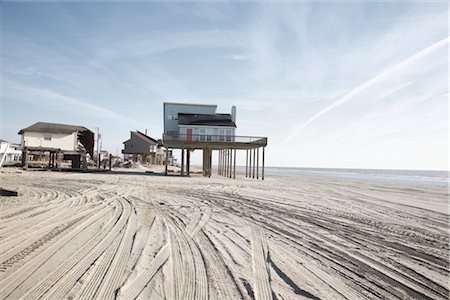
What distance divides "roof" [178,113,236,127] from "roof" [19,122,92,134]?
1351 centimetres

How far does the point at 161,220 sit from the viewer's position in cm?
805

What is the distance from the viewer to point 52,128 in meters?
32.8

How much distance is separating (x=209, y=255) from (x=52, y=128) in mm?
34350

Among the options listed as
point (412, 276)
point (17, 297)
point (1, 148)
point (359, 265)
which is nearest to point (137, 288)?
point (17, 297)

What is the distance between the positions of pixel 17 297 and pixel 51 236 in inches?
109

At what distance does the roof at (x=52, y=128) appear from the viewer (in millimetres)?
31625

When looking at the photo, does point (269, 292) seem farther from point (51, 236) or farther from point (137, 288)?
point (51, 236)

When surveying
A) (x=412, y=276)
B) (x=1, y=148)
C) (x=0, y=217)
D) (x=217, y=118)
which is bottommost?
(x=412, y=276)

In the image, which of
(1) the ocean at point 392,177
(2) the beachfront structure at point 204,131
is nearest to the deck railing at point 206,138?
(2) the beachfront structure at point 204,131

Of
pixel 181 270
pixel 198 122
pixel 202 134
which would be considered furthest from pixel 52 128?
pixel 181 270

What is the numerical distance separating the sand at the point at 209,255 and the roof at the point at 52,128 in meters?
26.3

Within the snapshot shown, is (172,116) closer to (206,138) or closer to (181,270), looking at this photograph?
(206,138)

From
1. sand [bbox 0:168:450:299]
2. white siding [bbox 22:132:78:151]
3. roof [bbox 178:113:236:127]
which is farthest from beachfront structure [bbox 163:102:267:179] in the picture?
sand [bbox 0:168:450:299]

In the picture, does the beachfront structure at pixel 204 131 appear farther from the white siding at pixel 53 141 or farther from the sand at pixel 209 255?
the sand at pixel 209 255
